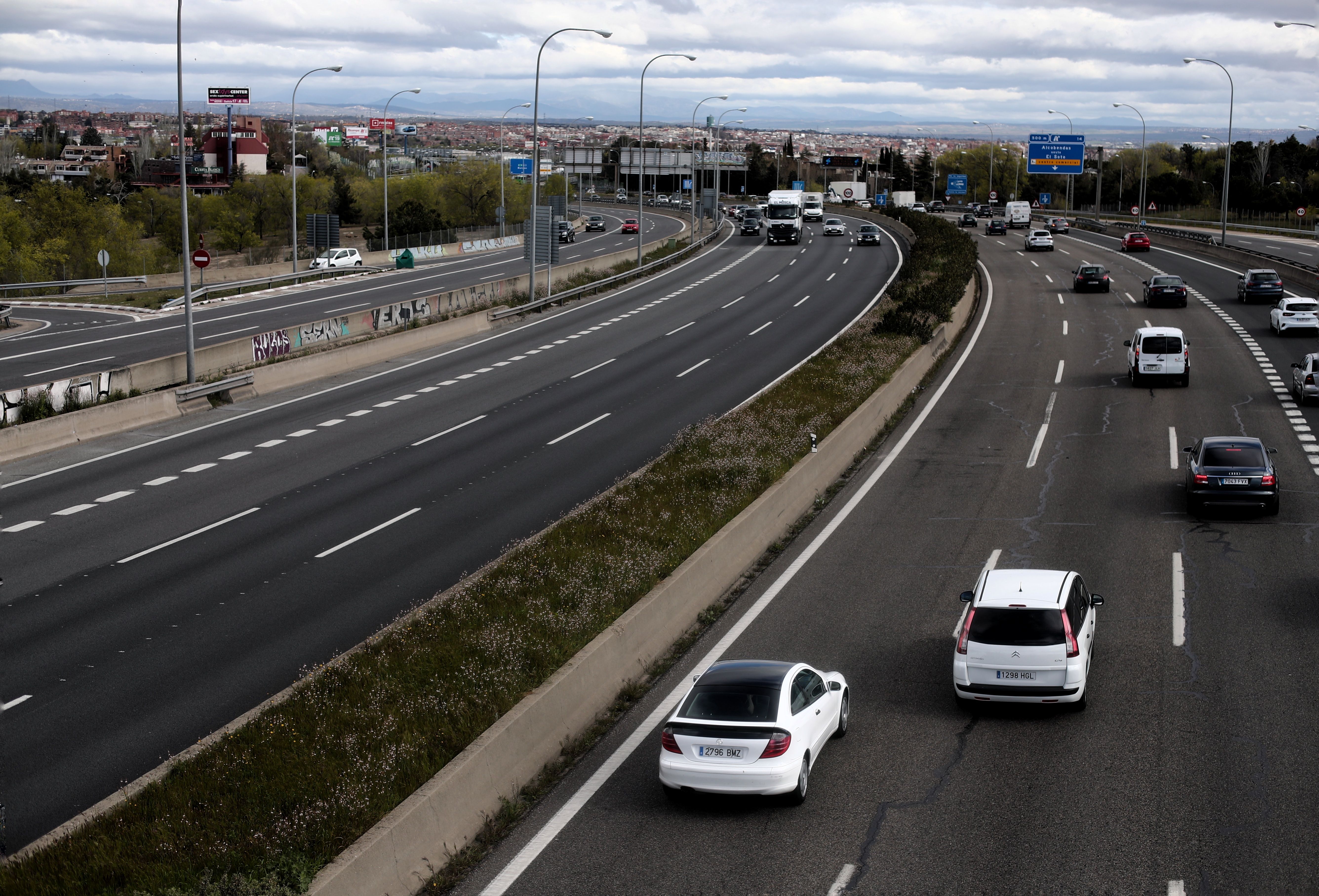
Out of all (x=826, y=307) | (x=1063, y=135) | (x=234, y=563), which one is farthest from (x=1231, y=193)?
(x=234, y=563)

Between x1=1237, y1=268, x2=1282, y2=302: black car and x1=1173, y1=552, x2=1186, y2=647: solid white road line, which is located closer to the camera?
x1=1173, y1=552, x2=1186, y2=647: solid white road line

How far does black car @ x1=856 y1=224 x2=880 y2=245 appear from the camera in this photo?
8181 cm

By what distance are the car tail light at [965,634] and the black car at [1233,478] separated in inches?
378

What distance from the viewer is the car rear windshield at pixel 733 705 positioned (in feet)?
37.8

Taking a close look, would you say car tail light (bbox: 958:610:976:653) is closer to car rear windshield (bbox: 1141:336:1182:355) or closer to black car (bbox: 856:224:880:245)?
car rear windshield (bbox: 1141:336:1182:355)

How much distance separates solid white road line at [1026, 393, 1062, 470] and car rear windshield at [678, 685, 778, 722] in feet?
53.1

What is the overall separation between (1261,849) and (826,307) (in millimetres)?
44121

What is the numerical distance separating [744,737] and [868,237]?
7405 cm

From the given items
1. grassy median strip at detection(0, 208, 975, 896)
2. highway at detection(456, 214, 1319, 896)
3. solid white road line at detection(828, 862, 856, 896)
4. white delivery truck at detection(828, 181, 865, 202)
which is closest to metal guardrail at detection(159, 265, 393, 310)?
highway at detection(456, 214, 1319, 896)

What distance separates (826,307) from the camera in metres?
53.4

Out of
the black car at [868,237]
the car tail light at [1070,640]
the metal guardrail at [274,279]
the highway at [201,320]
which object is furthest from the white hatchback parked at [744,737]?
the black car at [868,237]

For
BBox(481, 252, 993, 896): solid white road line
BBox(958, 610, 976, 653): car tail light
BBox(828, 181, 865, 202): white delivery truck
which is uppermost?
BBox(828, 181, 865, 202): white delivery truck

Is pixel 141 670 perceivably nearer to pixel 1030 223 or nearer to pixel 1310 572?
pixel 1310 572

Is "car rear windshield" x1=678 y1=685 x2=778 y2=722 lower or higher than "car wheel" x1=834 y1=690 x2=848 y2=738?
higher
